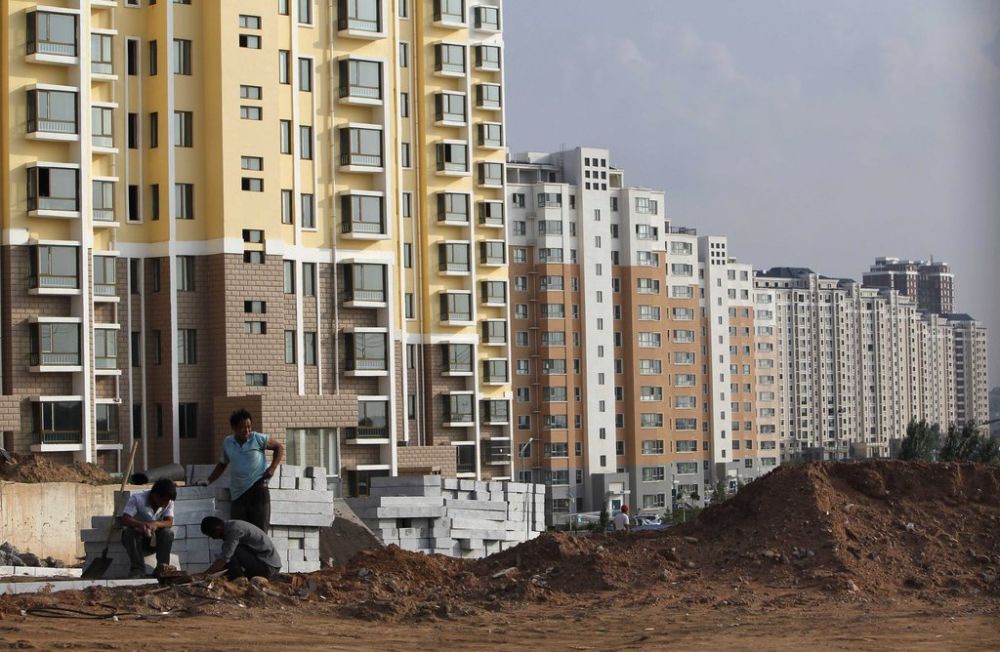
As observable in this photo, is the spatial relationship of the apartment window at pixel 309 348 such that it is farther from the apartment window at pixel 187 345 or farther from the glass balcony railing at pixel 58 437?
the glass balcony railing at pixel 58 437

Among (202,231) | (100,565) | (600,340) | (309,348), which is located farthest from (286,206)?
(600,340)

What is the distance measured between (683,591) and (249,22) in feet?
99.6

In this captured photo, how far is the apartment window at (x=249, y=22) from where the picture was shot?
43766 millimetres

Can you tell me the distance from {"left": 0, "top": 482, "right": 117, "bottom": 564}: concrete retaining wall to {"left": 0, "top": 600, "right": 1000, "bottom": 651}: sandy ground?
53.9 ft

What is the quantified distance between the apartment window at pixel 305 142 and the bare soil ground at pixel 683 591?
2862 centimetres

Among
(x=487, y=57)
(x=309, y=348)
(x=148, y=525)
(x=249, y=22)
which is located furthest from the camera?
(x=487, y=57)

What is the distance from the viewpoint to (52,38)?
40.4 meters

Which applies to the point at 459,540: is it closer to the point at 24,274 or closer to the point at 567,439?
the point at 24,274

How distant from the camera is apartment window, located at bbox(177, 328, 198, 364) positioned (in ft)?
142

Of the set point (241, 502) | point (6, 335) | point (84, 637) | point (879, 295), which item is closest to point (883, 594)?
point (241, 502)

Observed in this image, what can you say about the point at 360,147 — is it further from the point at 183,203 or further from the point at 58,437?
the point at 58,437

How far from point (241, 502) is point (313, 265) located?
96.7 feet

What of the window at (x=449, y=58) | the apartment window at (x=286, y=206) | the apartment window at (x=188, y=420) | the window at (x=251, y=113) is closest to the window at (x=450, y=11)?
the window at (x=449, y=58)

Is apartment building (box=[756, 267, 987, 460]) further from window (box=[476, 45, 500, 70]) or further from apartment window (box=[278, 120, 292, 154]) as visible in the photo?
apartment window (box=[278, 120, 292, 154])
